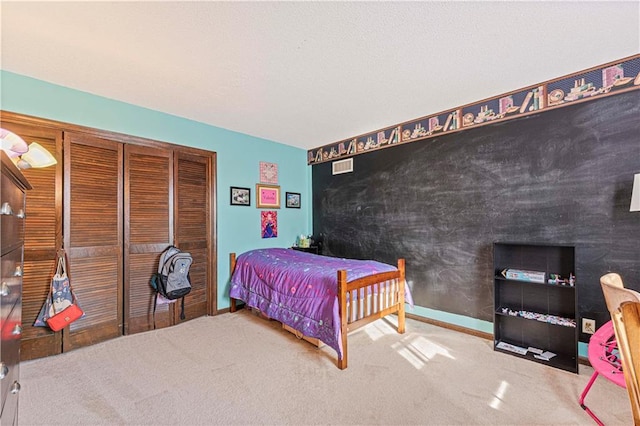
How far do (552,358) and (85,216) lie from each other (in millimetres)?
4360

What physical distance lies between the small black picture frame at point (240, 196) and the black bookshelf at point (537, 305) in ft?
9.77

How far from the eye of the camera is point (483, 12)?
5.31 ft

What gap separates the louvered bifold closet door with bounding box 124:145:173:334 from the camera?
2889mm

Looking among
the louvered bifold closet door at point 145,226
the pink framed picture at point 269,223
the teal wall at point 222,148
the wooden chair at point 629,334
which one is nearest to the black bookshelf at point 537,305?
the teal wall at point 222,148

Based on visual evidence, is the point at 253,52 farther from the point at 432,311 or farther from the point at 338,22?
the point at 432,311

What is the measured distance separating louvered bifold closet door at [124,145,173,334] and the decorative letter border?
2.57 metres

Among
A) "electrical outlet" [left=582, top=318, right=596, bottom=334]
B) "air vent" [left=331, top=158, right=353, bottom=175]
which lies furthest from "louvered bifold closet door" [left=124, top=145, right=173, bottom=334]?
"electrical outlet" [left=582, top=318, right=596, bottom=334]

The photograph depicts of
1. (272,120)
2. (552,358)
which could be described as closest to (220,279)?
(272,120)

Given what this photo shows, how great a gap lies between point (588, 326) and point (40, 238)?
4.65 m

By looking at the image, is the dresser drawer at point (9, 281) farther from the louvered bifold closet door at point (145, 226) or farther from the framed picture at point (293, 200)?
the framed picture at point (293, 200)

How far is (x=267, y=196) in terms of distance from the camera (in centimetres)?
408

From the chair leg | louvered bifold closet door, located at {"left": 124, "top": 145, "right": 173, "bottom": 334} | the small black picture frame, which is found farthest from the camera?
the small black picture frame

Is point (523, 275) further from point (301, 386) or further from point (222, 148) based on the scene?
point (222, 148)

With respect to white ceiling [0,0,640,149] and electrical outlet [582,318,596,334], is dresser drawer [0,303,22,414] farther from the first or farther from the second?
electrical outlet [582,318,596,334]
